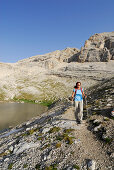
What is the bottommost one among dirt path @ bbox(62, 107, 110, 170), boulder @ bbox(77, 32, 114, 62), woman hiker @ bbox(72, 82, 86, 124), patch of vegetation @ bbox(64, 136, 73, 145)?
patch of vegetation @ bbox(64, 136, 73, 145)

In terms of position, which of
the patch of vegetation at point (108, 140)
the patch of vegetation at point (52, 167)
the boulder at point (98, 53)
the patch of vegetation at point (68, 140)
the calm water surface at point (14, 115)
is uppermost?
the boulder at point (98, 53)

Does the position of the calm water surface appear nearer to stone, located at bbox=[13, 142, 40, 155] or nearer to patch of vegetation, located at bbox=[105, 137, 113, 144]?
stone, located at bbox=[13, 142, 40, 155]

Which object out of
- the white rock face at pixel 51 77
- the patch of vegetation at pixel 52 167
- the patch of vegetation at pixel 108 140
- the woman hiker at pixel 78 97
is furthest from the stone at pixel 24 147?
the white rock face at pixel 51 77

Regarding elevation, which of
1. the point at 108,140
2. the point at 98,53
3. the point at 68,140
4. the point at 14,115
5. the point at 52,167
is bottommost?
the point at 14,115

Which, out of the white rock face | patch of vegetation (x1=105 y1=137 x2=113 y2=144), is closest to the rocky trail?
patch of vegetation (x1=105 y1=137 x2=113 y2=144)

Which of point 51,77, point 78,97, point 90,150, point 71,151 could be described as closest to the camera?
point 90,150

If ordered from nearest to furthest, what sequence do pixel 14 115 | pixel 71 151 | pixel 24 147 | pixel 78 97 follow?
pixel 71 151, pixel 24 147, pixel 78 97, pixel 14 115

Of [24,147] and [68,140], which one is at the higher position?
[68,140]

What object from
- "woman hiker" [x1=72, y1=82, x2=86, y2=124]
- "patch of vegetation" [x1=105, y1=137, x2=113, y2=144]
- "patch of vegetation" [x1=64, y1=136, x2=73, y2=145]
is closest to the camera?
"patch of vegetation" [x1=105, y1=137, x2=113, y2=144]

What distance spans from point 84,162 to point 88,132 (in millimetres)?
3109

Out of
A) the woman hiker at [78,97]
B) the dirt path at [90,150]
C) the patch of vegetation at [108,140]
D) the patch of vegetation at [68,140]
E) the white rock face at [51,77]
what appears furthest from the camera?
the white rock face at [51,77]

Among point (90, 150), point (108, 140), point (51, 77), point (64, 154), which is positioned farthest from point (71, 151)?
point (51, 77)

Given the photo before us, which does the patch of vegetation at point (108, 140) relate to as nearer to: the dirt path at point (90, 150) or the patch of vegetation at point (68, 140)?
the dirt path at point (90, 150)

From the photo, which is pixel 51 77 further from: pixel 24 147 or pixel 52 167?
pixel 52 167
